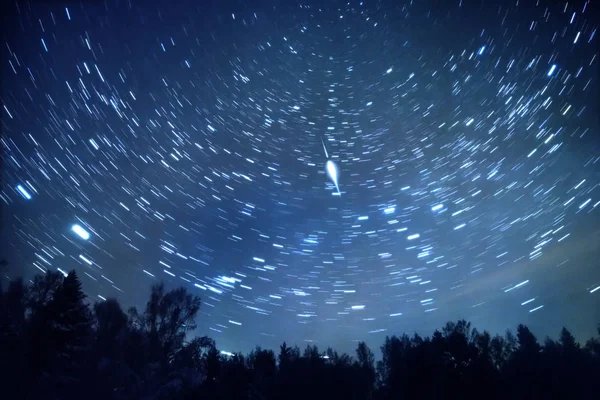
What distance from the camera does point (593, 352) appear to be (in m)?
48.7

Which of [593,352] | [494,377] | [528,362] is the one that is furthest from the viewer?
[593,352]

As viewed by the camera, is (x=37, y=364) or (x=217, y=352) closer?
(x=37, y=364)

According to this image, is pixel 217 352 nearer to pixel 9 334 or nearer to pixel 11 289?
pixel 9 334

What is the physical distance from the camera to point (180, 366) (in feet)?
103

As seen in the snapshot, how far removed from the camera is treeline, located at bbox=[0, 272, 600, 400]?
746 inches

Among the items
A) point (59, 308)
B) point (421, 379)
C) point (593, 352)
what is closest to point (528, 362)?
point (421, 379)

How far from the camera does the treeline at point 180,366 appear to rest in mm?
18938

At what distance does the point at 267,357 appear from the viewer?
94.3 ft

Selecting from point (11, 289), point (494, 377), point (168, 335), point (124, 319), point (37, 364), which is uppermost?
point (11, 289)

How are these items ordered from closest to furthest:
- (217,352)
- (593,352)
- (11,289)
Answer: (217,352)
(11,289)
(593,352)

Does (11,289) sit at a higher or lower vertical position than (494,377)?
higher

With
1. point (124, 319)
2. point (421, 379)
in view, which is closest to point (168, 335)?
point (124, 319)

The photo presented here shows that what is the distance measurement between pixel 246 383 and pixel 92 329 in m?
23.6

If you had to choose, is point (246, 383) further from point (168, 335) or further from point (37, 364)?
point (168, 335)
